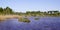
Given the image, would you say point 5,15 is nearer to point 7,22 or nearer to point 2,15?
point 2,15

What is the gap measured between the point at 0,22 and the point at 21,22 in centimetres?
117

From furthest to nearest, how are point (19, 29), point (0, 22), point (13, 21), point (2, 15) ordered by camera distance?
point (13, 21) < point (0, 22) < point (2, 15) < point (19, 29)

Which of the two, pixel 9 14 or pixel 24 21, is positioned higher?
pixel 9 14

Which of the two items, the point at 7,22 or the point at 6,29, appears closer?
the point at 6,29

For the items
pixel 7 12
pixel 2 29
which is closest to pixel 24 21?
pixel 7 12

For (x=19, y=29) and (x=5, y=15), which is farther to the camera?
(x=5, y=15)

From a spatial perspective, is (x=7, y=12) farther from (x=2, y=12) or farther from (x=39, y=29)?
(x=39, y=29)

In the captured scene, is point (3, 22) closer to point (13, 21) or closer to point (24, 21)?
point (13, 21)

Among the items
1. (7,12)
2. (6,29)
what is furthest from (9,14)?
(6,29)

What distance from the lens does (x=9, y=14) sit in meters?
6.41

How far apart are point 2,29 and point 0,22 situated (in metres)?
1.77

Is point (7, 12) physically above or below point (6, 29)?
above

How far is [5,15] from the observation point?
6457 millimetres

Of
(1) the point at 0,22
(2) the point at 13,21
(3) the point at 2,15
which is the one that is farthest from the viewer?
(2) the point at 13,21
